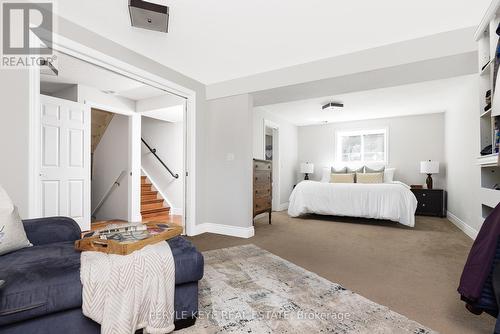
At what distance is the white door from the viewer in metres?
3.58

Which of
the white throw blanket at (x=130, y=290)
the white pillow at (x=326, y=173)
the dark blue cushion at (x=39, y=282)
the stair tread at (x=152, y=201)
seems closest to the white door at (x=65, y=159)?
the stair tread at (x=152, y=201)

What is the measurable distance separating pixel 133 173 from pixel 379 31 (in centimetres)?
451

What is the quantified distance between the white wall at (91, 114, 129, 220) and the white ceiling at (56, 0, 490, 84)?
2.58 m

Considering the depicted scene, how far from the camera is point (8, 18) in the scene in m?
1.91

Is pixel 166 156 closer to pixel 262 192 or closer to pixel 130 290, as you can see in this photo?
pixel 262 192

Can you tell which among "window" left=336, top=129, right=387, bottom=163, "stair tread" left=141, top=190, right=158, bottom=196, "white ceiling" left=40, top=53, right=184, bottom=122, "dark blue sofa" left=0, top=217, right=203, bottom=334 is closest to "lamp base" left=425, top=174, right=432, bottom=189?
"window" left=336, top=129, right=387, bottom=163

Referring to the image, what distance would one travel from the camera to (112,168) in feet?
17.1

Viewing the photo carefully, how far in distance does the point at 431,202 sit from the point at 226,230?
449 centimetres

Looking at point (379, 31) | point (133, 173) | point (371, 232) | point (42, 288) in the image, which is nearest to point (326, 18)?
point (379, 31)

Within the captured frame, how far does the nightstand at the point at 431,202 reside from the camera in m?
5.19

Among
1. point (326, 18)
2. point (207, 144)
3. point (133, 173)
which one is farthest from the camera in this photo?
point (133, 173)

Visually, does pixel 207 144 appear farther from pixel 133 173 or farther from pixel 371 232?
pixel 371 232

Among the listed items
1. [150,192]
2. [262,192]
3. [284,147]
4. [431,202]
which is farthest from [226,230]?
[431,202]

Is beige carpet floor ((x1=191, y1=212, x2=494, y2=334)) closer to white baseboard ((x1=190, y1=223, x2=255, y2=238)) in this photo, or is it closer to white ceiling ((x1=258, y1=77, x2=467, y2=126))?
white baseboard ((x1=190, y1=223, x2=255, y2=238))
